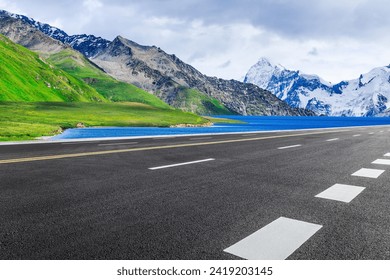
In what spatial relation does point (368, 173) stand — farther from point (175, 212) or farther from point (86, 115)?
point (86, 115)

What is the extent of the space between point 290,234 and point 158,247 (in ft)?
6.42

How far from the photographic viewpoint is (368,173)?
1048 cm

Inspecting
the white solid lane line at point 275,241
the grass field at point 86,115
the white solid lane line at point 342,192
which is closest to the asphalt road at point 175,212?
the white solid lane line at point 275,241

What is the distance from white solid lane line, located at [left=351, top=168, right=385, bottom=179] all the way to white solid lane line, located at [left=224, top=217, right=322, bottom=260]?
18.9 ft

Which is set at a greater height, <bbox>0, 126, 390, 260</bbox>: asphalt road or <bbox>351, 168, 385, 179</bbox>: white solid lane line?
<bbox>351, 168, 385, 179</bbox>: white solid lane line

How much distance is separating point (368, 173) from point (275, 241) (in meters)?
7.35

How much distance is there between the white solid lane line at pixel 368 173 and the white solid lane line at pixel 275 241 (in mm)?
5752

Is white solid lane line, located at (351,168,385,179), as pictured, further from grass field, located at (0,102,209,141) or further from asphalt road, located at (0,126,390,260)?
grass field, located at (0,102,209,141)

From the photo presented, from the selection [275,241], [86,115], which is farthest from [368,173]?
[86,115]

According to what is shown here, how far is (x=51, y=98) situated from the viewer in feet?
645

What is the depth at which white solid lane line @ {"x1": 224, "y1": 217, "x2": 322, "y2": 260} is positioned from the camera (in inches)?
164

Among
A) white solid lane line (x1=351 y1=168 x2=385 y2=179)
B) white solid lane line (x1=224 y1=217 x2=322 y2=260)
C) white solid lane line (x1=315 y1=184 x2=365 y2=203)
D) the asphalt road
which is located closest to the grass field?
the asphalt road
